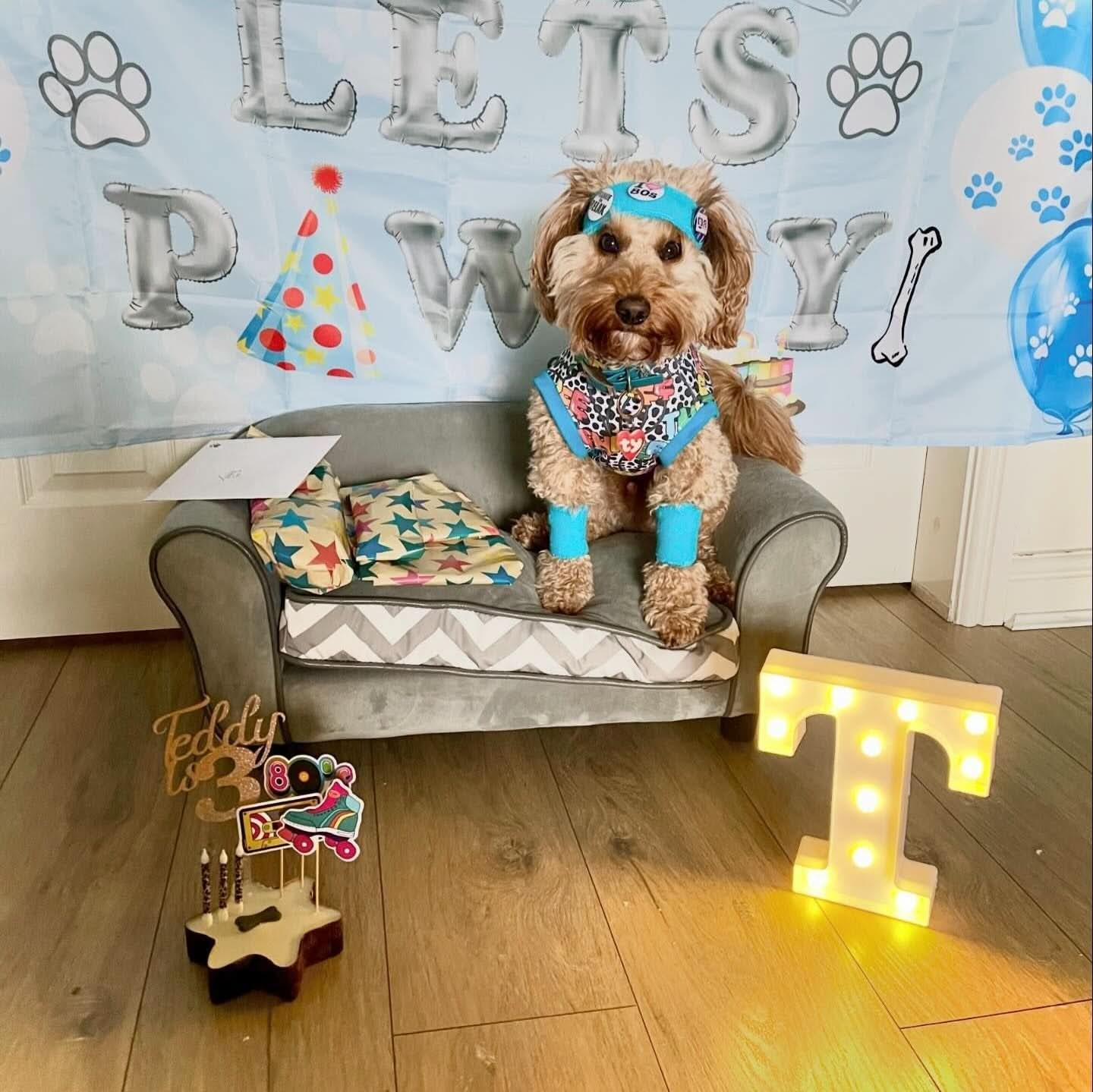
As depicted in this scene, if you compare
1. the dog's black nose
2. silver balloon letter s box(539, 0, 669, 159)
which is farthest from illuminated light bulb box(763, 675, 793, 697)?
silver balloon letter s box(539, 0, 669, 159)

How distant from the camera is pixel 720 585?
1.90 m

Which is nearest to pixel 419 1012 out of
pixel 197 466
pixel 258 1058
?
pixel 258 1058

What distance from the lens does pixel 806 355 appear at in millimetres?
2256

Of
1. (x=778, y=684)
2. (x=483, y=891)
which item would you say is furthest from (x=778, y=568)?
(x=483, y=891)

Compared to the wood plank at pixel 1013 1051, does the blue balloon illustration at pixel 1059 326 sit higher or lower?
higher

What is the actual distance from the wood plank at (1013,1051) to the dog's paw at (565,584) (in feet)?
2.68

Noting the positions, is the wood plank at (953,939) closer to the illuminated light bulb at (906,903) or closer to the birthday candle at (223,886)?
the illuminated light bulb at (906,903)

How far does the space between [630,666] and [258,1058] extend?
82 centimetres

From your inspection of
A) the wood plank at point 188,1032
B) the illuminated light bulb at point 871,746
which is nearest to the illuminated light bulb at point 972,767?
the illuminated light bulb at point 871,746

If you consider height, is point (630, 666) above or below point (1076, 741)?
above

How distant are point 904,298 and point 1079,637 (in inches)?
38.5

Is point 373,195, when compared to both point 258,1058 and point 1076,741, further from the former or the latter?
point 1076,741

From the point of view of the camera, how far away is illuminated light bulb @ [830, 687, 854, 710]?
1.51m

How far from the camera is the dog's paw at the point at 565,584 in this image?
1.79 meters
